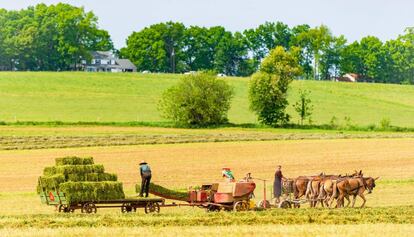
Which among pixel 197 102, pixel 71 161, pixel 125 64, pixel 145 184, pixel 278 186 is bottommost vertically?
pixel 278 186

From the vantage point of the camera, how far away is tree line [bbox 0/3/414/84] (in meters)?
171

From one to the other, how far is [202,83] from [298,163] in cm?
4384

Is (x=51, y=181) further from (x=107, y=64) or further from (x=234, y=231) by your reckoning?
(x=107, y=64)

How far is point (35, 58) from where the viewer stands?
169 metres

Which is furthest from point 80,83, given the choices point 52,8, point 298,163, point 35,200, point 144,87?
point 35,200

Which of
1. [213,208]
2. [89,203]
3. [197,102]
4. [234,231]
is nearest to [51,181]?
[89,203]

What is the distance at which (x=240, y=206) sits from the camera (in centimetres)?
3209

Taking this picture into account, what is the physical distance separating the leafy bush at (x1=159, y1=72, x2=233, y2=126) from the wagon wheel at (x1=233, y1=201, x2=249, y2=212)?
6252 centimetres

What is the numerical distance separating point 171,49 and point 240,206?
162 metres

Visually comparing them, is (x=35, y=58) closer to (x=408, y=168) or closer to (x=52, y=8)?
(x=52, y=8)

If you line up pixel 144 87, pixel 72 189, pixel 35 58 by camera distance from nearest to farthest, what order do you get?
pixel 72 189 → pixel 144 87 → pixel 35 58

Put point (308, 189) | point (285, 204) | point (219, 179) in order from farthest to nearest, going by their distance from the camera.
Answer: point (219, 179) → point (308, 189) → point (285, 204)

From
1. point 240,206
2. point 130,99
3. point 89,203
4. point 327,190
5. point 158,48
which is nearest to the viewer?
point 89,203

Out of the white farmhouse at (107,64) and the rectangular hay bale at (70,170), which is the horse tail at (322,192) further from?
the white farmhouse at (107,64)
